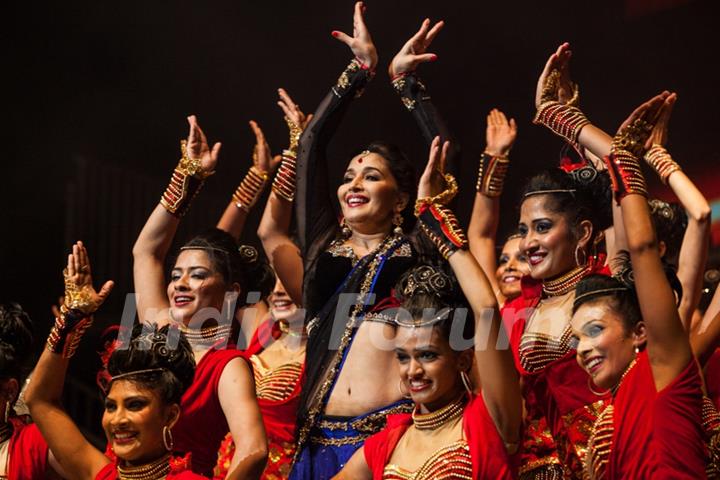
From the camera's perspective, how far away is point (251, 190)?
454cm

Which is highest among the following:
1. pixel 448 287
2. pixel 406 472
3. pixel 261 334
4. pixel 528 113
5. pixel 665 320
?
pixel 528 113

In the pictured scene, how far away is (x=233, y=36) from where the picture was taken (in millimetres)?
6707

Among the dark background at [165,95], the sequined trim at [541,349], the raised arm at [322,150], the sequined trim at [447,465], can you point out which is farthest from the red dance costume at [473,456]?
the dark background at [165,95]

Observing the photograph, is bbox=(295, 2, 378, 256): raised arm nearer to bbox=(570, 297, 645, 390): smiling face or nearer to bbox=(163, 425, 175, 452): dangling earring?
bbox=(163, 425, 175, 452): dangling earring

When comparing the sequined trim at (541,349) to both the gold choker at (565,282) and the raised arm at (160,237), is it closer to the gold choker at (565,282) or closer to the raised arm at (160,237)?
the gold choker at (565,282)

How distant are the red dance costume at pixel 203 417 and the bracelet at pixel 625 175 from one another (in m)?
1.28

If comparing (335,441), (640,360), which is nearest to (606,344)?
(640,360)

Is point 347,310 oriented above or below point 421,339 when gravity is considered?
above

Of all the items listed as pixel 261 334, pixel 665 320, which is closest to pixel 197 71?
pixel 261 334

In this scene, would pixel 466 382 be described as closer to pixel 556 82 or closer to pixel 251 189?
pixel 556 82

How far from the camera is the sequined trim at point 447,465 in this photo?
2881mm

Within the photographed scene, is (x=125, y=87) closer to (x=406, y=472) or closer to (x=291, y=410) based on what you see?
(x=291, y=410)

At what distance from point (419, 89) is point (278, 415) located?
1.22m

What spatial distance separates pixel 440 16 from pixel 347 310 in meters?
2.88
